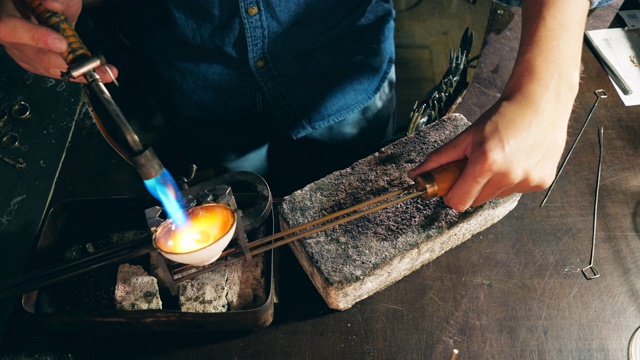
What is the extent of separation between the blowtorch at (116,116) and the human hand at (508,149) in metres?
0.70

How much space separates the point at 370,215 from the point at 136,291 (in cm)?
73

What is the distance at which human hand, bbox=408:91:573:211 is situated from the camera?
1.04 m

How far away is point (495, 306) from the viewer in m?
1.30

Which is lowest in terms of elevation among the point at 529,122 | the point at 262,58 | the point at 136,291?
the point at 136,291

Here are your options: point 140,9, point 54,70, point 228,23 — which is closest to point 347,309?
point 228,23

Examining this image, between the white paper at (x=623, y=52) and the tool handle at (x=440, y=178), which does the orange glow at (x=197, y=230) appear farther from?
the white paper at (x=623, y=52)

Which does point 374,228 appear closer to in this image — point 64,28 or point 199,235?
point 199,235

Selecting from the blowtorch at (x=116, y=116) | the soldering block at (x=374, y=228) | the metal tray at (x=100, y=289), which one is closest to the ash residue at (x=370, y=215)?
the soldering block at (x=374, y=228)

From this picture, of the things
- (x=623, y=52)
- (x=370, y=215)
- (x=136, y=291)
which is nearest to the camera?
(x=136, y=291)

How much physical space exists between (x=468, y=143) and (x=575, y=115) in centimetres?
92

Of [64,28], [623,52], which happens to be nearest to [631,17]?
[623,52]

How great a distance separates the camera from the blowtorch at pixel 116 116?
862 mm

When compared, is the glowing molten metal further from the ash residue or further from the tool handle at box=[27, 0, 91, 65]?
the tool handle at box=[27, 0, 91, 65]

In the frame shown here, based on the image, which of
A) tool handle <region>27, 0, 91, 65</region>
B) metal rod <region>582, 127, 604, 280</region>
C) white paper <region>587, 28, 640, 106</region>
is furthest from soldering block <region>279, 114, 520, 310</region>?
white paper <region>587, 28, 640, 106</region>
